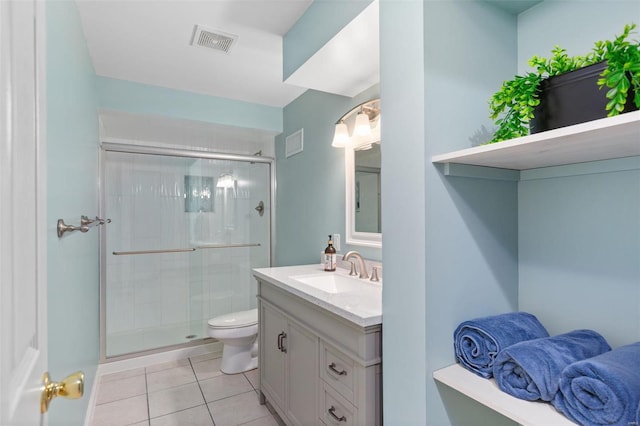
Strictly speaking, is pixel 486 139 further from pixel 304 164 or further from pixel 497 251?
pixel 304 164

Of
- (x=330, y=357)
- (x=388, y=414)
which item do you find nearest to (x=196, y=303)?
(x=330, y=357)

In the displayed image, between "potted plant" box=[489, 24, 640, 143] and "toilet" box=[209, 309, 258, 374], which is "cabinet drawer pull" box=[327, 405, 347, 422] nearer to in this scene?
"potted plant" box=[489, 24, 640, 143]

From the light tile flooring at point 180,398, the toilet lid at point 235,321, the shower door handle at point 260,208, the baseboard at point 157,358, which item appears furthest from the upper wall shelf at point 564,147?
the baseboard at point 157,358

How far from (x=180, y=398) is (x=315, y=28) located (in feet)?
8.23

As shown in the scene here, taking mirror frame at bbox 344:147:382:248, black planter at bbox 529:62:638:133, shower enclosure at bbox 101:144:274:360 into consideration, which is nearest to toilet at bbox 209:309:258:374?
shower enclosure at bbox 101:144:274:360

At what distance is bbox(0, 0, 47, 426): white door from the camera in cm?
42

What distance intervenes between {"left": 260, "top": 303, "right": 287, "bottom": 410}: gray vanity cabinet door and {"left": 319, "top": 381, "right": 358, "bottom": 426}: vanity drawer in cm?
43

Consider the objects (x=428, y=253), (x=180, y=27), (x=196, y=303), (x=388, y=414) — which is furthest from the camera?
(x=196, y=303)

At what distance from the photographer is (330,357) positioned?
146 cm

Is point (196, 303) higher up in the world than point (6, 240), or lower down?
lower down

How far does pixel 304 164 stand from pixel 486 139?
1850 millimetres

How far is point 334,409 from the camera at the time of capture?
4.70 ft

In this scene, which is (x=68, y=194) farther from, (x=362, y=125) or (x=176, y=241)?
(x=176, y=241)

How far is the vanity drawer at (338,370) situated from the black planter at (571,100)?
40.7 inches
